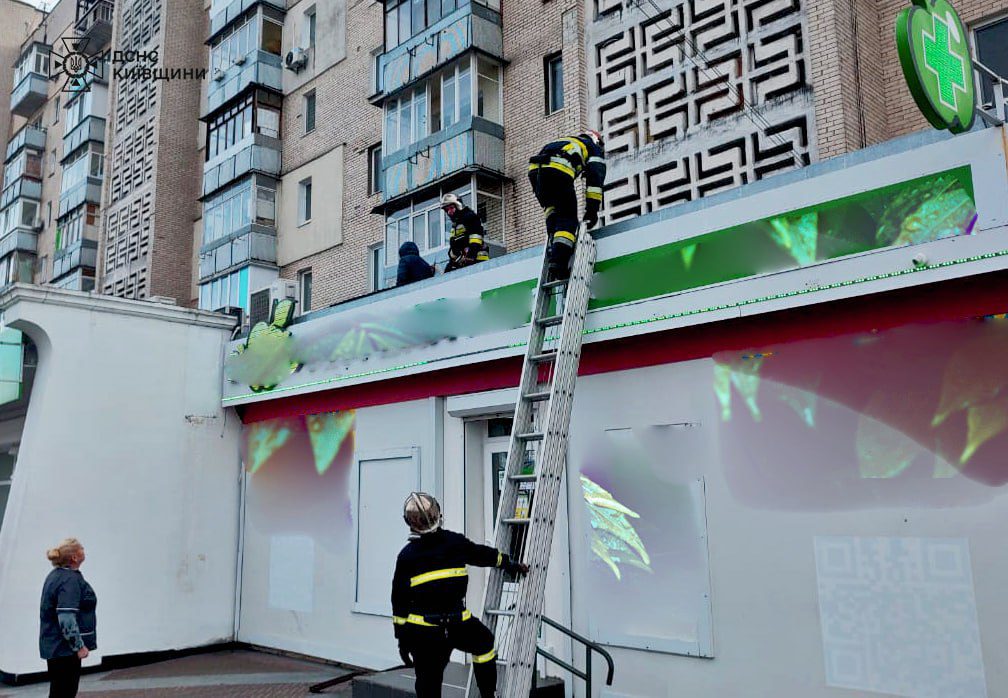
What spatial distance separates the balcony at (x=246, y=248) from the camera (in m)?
24.8

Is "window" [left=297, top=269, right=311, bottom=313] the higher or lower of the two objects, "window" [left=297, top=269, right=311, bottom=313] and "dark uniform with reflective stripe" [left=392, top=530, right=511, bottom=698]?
the higher

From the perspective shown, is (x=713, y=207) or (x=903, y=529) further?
(x=713, y=207)

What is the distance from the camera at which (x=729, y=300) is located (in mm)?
7285

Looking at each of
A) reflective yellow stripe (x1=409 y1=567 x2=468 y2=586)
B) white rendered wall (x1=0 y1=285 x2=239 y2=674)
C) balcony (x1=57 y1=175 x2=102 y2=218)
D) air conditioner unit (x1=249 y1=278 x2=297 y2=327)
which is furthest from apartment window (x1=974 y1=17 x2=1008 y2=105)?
balcony (x1=57 y1=175 x2=102 y2=218)

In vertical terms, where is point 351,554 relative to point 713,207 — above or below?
below

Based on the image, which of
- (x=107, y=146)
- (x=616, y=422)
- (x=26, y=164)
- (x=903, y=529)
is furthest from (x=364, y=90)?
(x=26, y=164)

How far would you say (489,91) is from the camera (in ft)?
63.8

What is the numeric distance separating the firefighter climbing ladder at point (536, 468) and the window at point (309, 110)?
60.9ft

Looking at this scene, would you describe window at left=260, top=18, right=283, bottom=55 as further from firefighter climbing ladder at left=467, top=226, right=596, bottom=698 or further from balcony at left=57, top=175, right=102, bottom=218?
firefighter climbing ladder at left=467, top=226, right=596, bottom=698

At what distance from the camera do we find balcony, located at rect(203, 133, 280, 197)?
25.0 meters

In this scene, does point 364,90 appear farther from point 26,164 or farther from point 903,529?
point 26,164

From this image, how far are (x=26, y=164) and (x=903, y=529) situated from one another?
137 ft

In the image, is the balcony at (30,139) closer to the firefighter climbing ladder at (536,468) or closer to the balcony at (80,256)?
the balcony at (80,256)

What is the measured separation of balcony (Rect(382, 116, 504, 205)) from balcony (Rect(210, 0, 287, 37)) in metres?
9.30
